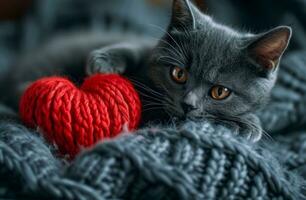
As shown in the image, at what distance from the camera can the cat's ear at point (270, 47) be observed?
0.93 meters

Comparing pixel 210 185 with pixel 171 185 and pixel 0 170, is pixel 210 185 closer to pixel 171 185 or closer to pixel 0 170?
pixel 171 185

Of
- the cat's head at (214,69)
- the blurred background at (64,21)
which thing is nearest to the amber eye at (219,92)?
the cat's head at (214,69)

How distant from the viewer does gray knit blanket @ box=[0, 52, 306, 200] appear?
2.29 feet

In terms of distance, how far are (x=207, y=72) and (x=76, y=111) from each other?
0.30 m

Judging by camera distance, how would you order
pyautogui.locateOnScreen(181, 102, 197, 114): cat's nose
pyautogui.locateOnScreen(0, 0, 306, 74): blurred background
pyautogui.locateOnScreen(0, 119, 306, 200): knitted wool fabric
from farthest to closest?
pyautogui.locateOnScreen(0, 0, 306, 74): blurred background, pyautogui.locateOnScreen(181, 102, 197, 114): cat's nose, pyautogui.locateOnScreen(0, 119, 306, 200): knitted wool fabric

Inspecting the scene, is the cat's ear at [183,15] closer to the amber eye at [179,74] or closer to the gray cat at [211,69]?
the gray cat at [211,69]

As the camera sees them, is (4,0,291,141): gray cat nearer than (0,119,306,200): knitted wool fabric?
No

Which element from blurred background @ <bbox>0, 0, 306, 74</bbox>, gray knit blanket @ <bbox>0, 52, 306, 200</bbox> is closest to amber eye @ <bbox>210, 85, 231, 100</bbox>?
gray knit blanket @ <bbox>0, 52, 306, 200</bbox>

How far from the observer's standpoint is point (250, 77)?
101 centimetres

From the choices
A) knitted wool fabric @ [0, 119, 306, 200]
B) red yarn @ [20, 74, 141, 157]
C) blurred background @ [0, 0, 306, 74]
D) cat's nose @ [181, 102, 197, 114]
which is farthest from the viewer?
blurred background @ [0, 0, 306, 74]

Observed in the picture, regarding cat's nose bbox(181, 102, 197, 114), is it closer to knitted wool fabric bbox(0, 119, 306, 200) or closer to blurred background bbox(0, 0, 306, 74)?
knitted wool fabric bbox(0, 119, 306, 200)

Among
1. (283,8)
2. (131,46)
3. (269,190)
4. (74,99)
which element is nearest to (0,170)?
(74,99)

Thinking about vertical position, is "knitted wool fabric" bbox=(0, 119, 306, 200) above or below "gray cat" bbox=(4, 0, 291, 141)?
below

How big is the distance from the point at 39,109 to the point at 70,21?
0.97 metres
